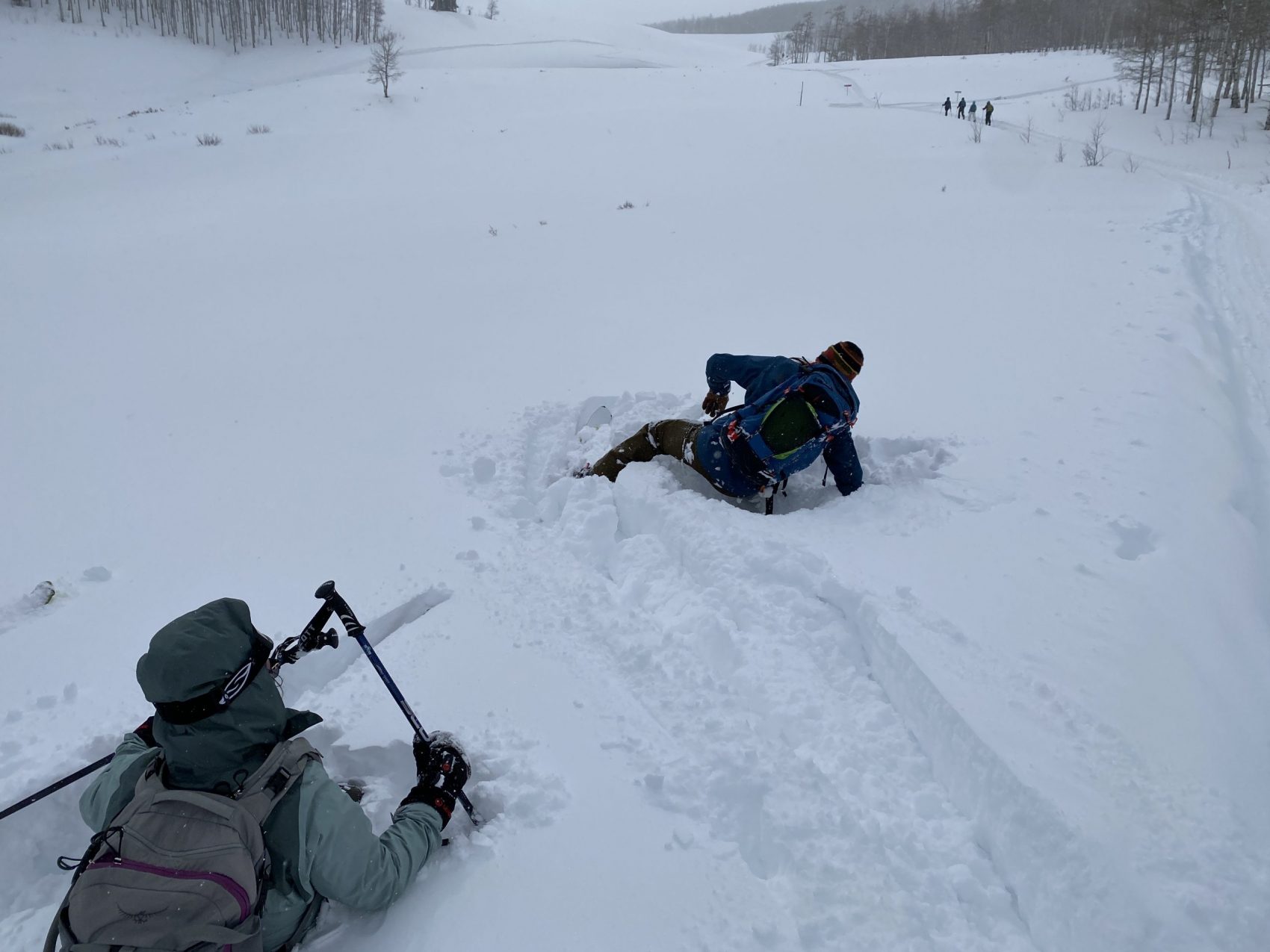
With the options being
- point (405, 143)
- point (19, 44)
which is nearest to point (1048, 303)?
point (405, 143)

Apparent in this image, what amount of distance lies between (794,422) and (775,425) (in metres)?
0.12

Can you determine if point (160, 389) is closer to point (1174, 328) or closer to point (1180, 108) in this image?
point (1174, 328)

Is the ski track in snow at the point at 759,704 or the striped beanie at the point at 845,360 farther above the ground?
the striped beanie at the point at 845,360

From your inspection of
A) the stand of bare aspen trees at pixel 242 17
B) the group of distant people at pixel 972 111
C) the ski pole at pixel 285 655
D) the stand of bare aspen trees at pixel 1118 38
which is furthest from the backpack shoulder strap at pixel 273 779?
the stand of bare aspen trees at pixel 242 17

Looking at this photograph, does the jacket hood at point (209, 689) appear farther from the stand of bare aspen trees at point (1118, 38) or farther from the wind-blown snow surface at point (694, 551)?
the stand of bare aspen trees at point (1118, 38)

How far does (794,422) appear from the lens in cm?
429

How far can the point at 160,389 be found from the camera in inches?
241

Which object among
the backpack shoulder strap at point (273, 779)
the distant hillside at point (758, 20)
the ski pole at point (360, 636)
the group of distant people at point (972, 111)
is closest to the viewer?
the backpack shoulder strap at point (273, 779)

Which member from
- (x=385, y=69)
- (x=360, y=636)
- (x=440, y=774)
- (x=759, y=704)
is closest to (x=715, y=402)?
(x=759, y=704)

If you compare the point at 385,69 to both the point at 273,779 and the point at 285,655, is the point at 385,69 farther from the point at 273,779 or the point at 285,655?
the point at 273,779

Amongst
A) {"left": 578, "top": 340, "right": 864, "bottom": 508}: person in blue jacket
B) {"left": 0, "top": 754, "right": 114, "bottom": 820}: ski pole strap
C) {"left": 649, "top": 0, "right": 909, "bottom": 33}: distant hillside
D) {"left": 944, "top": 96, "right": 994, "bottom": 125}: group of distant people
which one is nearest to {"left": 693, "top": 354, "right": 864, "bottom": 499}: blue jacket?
{"left": 578, "top": 340, "right": 864, "bottom": 508}: person in blue jacket

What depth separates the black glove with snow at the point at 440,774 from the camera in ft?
8.11

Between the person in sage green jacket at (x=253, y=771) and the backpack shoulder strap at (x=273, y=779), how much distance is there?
3cm

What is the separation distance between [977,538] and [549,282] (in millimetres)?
6466
